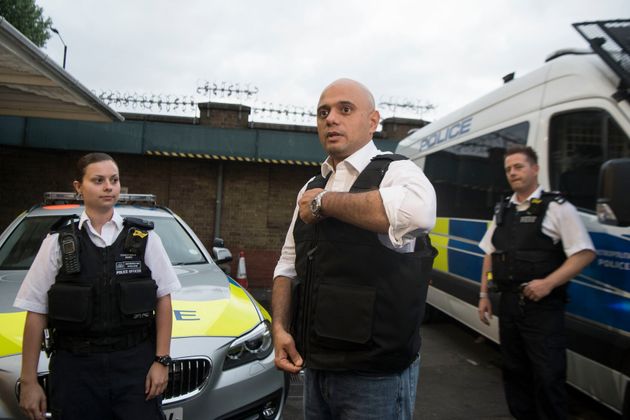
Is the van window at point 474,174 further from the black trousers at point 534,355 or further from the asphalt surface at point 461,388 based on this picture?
the asphalt surface at point 461,388

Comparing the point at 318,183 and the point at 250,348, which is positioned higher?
the point at 318,183

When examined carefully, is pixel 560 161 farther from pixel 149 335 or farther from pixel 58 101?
pixel 58 101

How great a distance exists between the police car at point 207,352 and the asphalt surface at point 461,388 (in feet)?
3.14

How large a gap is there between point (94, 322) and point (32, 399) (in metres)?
0.43

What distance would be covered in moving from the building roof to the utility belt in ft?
9.88

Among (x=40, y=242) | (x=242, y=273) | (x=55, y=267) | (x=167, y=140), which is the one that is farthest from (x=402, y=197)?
(x=167, y=140)

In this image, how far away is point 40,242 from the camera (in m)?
3.64

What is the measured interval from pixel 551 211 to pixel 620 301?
634 mm

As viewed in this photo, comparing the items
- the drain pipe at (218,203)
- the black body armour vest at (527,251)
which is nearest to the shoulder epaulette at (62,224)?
the black body armour vest at (527,251)

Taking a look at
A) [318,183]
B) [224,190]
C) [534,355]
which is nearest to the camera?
[318,183]

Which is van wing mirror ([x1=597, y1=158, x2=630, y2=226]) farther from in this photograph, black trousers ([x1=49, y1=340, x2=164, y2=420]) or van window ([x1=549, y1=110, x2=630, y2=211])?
black trousers ([x1=49, y1=340, x2=164, y2=420])

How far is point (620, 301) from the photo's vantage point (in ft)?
8.63

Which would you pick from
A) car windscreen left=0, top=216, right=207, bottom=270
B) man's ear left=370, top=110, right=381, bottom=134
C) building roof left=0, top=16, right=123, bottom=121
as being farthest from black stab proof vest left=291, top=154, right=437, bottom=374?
building roof left=0, top=16, right=123, bottom=121

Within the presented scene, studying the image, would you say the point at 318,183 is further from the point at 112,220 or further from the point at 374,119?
the point at 112,220
